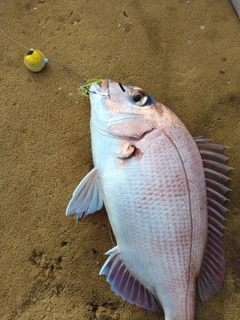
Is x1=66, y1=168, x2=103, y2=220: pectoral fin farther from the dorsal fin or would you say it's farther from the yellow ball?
the yellow ball

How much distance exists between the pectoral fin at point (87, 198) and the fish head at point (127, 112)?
291 mm

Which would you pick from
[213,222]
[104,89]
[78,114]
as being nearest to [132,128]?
[104,89]

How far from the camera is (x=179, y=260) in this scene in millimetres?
1944

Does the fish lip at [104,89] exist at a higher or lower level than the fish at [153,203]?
higher

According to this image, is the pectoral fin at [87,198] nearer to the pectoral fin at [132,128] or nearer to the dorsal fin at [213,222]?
the pectoral fin at [132,128]

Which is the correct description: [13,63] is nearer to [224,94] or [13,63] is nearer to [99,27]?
[99,27]

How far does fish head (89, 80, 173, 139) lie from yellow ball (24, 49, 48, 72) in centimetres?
54

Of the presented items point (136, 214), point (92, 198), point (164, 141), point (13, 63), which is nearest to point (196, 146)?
point (164, 141)

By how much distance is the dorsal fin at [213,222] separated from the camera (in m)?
2.06

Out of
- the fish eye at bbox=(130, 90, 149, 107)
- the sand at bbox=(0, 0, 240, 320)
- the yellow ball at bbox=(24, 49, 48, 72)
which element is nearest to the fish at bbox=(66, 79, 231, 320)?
the fish eye at bbox=(130, 90, 149, 107)

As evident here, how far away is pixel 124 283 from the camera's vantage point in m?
2.04

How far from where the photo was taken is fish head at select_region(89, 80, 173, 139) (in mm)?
1978

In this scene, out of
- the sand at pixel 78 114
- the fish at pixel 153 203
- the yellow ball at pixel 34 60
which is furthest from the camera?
the yellow ball at pixel 34 60

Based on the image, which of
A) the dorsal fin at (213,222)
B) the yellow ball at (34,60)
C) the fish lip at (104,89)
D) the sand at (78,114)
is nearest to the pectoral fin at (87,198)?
the sand at (78,114)
